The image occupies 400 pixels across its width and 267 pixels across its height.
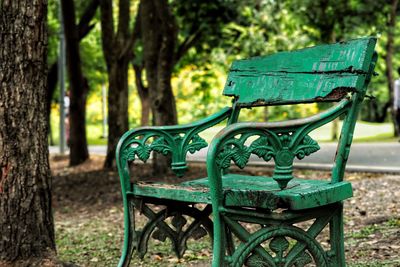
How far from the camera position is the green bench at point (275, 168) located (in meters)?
3.07

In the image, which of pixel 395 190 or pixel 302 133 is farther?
pixel 395 190

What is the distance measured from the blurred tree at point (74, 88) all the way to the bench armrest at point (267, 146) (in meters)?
12.3

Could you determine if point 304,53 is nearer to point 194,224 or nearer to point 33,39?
point 194,224

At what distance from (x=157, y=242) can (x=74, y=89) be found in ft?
32.0

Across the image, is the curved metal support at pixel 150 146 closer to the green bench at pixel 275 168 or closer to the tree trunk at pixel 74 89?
the green bench at pixel 275 168

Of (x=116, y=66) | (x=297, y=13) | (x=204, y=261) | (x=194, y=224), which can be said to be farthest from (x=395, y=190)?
(x=297, y=13)

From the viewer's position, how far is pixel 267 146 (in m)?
3.06

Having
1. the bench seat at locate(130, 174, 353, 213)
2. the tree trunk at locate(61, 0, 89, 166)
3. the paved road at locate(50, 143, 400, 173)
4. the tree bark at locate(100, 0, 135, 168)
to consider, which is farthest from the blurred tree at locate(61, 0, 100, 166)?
the bench seat at locate(130, 174, 353, 213)

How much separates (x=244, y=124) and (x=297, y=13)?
1560 cm

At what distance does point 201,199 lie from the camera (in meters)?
3.41

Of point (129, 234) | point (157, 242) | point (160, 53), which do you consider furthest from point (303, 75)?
point (160, 53)

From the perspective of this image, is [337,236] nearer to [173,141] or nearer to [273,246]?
[273,246]

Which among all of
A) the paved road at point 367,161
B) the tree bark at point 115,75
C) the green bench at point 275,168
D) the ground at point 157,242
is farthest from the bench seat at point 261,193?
the tree bark at point 115,75

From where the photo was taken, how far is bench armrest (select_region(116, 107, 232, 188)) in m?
4.01
